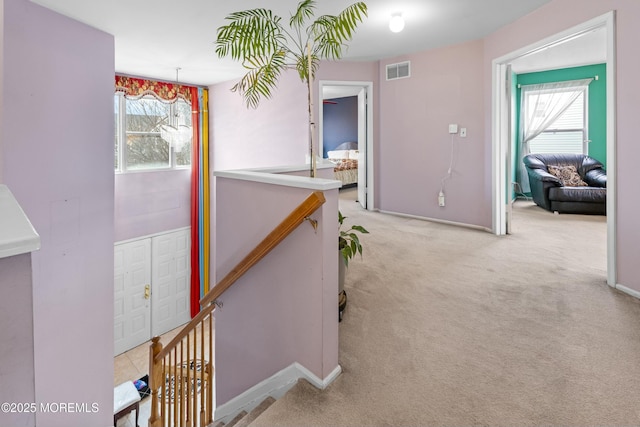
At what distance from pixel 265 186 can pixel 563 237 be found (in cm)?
346

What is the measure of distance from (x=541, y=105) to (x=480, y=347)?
6.19 meters

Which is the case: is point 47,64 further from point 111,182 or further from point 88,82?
point 111,182

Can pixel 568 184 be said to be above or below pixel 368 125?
below

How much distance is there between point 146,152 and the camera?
623cm

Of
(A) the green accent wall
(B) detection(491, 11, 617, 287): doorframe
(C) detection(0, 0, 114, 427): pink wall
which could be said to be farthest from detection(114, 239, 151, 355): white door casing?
(A) the green accent wall

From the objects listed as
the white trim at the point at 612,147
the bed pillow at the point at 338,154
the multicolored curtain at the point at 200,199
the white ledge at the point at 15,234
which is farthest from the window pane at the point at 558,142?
the white ledge at the point at 15,234

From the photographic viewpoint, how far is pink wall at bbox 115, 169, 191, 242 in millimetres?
5770

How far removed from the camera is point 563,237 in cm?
388

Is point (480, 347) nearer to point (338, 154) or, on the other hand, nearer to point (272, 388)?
point (272, 388)

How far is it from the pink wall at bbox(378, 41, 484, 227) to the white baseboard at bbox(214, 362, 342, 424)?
125 inches

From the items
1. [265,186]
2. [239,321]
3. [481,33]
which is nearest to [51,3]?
[265,186]

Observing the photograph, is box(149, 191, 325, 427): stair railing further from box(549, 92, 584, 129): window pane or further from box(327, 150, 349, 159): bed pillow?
box(327, 150, 349, 159): bed pillow

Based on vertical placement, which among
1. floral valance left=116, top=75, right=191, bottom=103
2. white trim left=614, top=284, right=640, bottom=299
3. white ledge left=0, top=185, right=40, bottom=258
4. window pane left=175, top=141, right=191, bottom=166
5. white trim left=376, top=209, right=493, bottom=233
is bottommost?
white trim left=614, top=284, right=640, bottom=299

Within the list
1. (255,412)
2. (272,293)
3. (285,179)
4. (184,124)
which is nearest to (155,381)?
(255,412)
